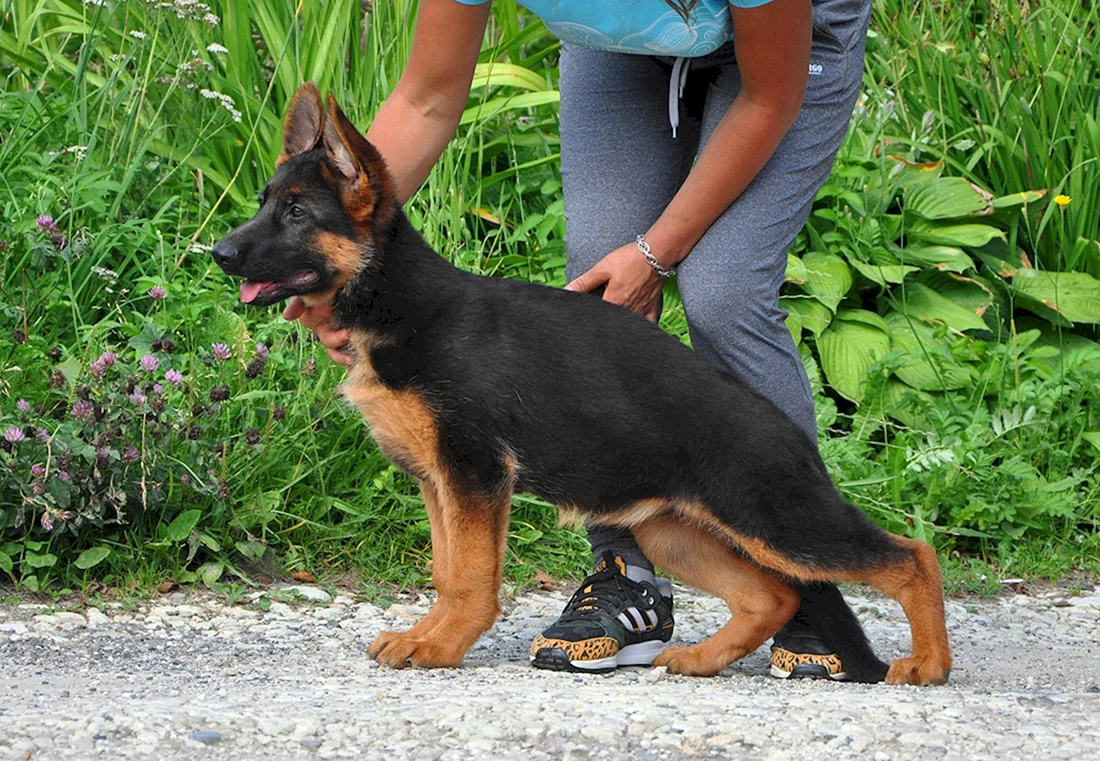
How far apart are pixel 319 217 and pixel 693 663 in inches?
63.0

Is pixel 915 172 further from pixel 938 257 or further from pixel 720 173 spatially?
pixel 720 173

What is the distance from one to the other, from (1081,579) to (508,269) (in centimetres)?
271

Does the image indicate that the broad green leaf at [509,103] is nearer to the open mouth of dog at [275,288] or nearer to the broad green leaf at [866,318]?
the broad green leaf at [866,318]

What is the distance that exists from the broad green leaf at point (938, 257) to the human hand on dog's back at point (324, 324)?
345 cm

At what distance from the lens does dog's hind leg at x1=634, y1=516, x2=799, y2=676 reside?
387 centimetres

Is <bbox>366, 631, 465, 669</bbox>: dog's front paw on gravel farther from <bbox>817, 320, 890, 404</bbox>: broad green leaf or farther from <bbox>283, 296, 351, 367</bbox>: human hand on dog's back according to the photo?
<bbox>817, 320, 890, 404</bbox>: broad green leaf

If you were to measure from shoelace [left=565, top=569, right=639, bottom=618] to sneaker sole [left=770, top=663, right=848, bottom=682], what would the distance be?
48cm

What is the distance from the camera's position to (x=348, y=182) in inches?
140

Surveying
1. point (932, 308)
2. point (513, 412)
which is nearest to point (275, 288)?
point (513, 412)

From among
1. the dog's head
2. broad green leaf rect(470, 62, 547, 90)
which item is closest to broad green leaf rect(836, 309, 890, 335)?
broad green leaf rect(470, 62, 547, 90)

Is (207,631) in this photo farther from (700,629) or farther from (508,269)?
(508,269)

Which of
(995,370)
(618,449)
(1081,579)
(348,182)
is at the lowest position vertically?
(1081,579)

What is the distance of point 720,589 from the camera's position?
3943 millimetres

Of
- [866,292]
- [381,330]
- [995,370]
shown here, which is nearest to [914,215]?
[866,292]
